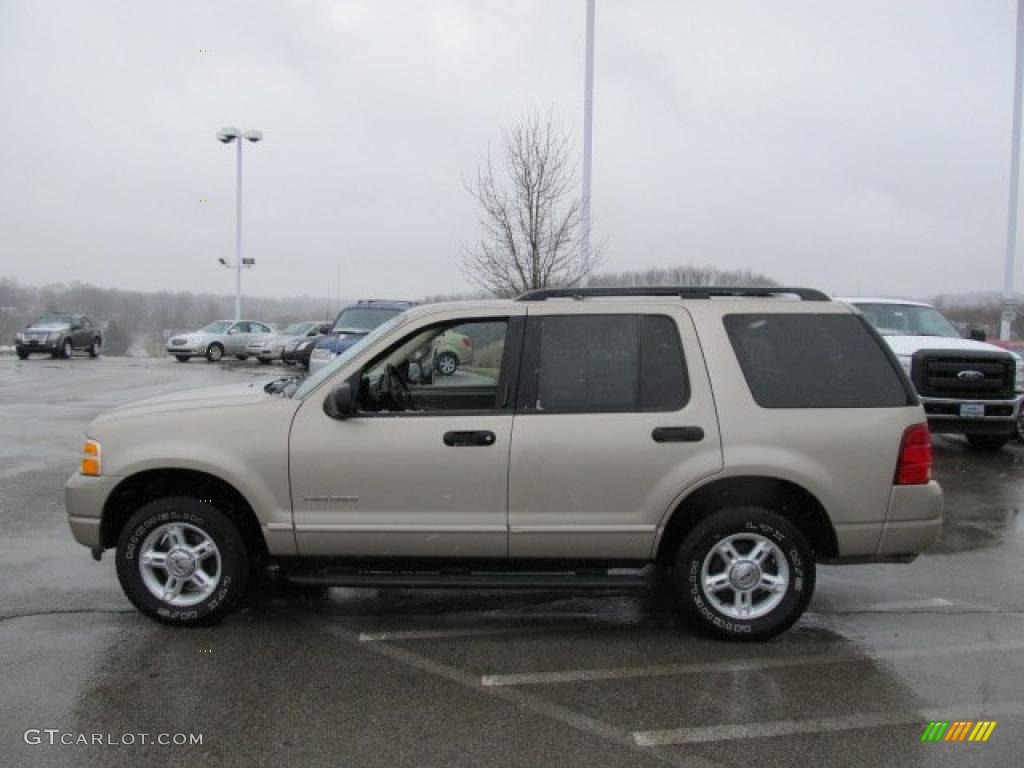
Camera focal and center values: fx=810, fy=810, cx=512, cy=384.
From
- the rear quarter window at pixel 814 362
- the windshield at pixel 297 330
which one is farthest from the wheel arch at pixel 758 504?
the windshield at pixel 297 330

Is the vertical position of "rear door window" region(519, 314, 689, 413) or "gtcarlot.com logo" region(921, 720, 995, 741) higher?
"rear door window" region(519, 314, 689, 413)

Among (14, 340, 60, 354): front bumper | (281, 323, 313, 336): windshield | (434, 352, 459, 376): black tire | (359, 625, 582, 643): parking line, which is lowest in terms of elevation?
(359, 625, 582, 643): parking line

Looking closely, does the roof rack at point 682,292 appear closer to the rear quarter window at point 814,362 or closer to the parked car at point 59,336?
the rear quarter window at point 814,362

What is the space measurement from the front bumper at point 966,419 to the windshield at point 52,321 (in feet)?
104

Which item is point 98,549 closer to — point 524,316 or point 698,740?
point 524,316

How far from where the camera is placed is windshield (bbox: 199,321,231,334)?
32312mm

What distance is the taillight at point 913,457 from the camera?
4.16 meters

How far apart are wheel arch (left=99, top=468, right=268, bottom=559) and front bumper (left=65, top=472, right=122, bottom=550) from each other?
3cm

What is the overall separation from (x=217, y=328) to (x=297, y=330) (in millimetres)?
3368

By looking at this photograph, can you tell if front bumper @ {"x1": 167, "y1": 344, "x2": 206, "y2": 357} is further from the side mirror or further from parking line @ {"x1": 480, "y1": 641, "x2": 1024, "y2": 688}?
parking line @ {"x1": 480, "y1": 641, "x2": 1024, "y2": 688}

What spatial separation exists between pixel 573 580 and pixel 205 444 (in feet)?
6.71

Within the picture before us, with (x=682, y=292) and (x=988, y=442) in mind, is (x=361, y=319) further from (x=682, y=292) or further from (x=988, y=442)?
(x=682, y=292)

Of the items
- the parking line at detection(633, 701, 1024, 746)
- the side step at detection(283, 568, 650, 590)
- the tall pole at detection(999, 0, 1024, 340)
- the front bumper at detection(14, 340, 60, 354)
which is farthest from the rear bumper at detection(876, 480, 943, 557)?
the front bumper at detection(14, 340, 60, 354)

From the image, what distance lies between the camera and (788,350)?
4.30 metres
